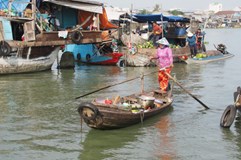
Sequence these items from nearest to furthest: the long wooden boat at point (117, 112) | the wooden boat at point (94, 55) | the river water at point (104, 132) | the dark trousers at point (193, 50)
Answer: the river water at point (104, 132) < the long wooden boat at point (117, 112) < the wooden boat at point (94, 55) < the dark trousers at point (193, 50)

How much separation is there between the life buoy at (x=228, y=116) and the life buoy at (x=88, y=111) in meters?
2.53

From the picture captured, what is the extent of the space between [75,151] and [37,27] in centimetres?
945

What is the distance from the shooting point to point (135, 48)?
1831 cm

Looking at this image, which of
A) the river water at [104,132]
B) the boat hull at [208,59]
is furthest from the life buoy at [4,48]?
the boat hull at [208,59]

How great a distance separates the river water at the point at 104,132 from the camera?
6.54 m

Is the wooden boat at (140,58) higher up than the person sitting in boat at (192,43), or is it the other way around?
the person sitting in boat at (192,43)

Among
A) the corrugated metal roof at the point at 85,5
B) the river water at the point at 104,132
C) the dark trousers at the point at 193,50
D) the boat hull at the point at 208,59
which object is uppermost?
the corrugated metal roof at the point at 85,5

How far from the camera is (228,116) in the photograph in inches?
307

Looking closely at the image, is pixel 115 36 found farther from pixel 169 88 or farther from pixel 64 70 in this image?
pixel 169 88

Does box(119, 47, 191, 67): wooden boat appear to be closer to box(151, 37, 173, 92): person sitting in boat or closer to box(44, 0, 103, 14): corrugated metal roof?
box(44, 0, 103, 14): corrugated metal roof

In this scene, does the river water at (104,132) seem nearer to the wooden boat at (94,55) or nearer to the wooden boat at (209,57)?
the wooden boat at (94,55)

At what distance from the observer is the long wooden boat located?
273 inches

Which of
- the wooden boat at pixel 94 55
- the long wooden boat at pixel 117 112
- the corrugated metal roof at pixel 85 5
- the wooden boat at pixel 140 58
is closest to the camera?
the long wooden boat at pixel 117 112

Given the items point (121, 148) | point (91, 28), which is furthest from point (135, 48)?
point (121, 148)
